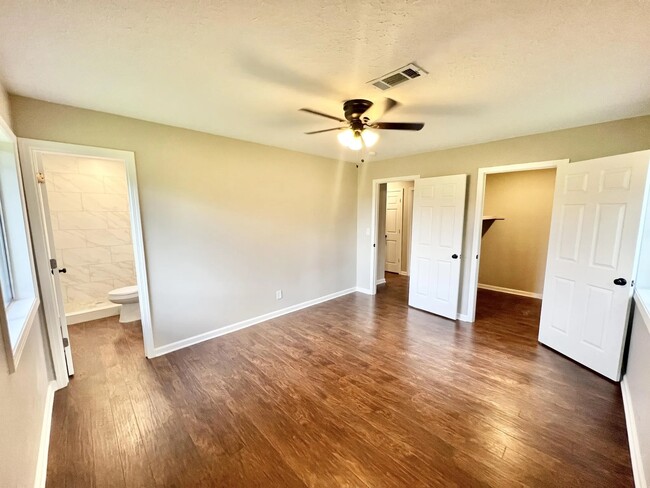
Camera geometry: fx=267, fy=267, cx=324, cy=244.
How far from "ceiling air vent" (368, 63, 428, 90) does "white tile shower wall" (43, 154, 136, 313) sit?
13.4ft

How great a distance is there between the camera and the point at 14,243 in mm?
2002

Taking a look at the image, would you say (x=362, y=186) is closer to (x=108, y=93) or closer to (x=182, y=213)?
(x=182, y=213)

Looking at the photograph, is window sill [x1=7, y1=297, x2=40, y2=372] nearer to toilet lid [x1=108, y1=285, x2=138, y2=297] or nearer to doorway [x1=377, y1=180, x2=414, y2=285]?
toilet lid [x1=108, y1=285, x2=138, y2=297]

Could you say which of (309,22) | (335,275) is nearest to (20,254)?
(309,22)

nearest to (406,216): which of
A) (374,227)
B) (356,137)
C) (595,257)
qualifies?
(374,227)

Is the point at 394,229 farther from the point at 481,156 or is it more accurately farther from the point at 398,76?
the point at 398,76

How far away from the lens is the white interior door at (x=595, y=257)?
2.26 m

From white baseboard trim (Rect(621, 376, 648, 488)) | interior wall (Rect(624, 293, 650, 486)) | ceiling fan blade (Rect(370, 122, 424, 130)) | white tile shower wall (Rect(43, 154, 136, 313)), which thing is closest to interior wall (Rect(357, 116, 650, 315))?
ceiling fan blade (Rect(370, 122, 424, 130))

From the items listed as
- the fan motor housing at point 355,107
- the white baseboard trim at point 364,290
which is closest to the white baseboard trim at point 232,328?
the white baseboard trim at point 364,290

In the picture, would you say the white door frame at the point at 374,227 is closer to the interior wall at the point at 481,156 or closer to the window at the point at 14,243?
the interior wall at the point at 481,156

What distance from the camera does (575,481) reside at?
1500mm

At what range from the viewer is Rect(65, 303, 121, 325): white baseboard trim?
145 inches

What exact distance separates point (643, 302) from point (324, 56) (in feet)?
9.33

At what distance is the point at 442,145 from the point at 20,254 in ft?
14.5
